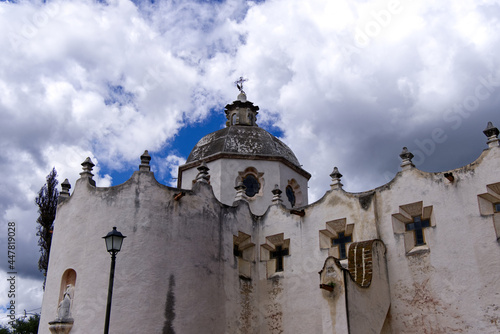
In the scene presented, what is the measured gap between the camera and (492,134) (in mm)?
15500

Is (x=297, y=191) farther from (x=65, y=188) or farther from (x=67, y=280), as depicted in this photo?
(x=67, y=280)

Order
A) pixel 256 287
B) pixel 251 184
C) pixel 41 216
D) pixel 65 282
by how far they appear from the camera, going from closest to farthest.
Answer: pixel 65 282
pixel 256 287
pixel 251 184
pixel 41 216

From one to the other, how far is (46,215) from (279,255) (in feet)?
44.4

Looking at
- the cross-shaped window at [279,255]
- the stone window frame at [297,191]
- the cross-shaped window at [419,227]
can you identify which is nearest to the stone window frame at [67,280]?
the cross-shaped window at [279,255]

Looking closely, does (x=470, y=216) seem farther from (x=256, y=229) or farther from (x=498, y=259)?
(x=256, y=229)

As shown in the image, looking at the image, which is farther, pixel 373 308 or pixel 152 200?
pixel 152 200

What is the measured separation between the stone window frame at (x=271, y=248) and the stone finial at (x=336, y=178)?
2652 millimetres

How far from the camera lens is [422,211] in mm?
16094

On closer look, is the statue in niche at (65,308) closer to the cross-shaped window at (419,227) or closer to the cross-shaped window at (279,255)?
the cross-shaped window at (279,255)

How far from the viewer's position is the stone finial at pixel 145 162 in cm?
1683

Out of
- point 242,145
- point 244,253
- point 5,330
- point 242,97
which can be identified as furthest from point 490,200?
point 5,330

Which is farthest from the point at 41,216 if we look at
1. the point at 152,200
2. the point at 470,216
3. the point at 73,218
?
the point at 470,216

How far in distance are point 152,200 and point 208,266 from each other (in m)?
2.86

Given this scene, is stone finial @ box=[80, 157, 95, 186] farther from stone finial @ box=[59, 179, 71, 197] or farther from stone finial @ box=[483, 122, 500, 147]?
stone finial @ box=[483, 122, 500, 147]
